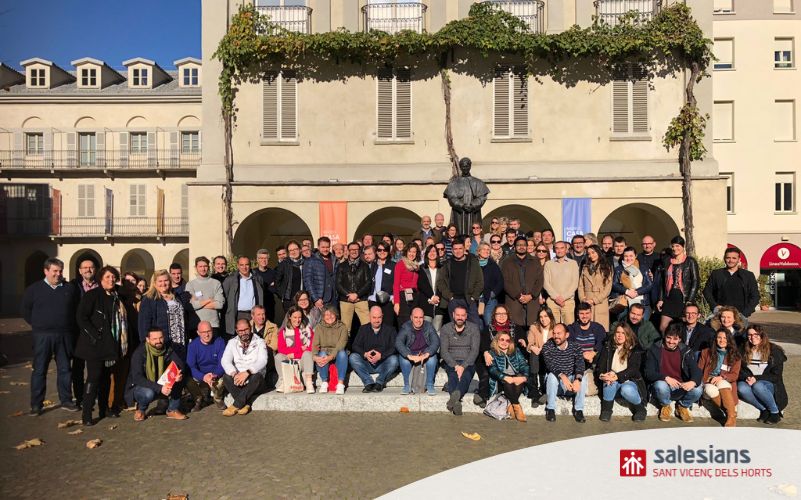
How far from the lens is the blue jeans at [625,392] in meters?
8.36

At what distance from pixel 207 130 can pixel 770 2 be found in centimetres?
2931

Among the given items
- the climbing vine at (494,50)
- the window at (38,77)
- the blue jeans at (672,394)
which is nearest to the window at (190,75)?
the window at (38,77)

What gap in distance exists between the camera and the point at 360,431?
25.6 ft

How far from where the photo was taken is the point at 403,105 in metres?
20.5

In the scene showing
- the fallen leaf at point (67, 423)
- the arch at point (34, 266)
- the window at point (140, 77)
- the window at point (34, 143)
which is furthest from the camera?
the window at point (140, 77)

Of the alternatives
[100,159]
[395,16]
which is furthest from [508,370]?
[100,159]

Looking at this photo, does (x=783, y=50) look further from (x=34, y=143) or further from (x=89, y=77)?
(x=34, y=143)

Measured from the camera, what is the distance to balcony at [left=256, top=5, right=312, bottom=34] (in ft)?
67.7

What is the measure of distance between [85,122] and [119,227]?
647 cm

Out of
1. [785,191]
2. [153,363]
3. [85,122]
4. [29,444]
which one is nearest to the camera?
[29,444]

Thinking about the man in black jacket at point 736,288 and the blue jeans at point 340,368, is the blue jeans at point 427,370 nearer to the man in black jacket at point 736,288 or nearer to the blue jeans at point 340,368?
the blue jeans at point 340,368

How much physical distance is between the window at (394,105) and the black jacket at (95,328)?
13132 mm

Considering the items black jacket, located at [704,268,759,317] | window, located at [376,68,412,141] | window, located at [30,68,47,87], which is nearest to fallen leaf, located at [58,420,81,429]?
black jacket, located at [704,268,759,317]

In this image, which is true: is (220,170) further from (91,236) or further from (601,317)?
(91,236)
